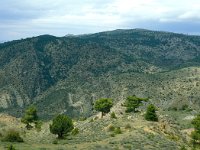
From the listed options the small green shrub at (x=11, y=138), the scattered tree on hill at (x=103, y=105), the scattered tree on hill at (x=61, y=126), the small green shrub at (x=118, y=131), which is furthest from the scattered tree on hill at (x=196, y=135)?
the small green shrub at (x=11, y=138)

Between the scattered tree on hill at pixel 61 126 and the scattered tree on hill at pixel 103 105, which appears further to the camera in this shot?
the scattered tree on hill at pixel 103 105

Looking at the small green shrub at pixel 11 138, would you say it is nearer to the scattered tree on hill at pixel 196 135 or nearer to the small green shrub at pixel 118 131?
the small green shrub at pixel 118 131

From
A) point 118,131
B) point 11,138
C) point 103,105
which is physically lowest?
point 103,105

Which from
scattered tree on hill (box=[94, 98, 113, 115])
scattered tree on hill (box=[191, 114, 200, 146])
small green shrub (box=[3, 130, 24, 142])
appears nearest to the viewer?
small green shrub (box=[3, 130, 24, 142])

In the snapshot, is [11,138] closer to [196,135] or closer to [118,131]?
[118,131]

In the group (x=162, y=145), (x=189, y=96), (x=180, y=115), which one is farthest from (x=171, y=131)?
(x=189, y=96)

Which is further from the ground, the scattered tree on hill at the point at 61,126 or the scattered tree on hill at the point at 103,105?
the scattered tree on hill at the point at 61,126

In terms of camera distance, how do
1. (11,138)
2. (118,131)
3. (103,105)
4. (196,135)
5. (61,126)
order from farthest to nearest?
(103,105) < (196,135) < (61,126) < (118,131) < (11,138)

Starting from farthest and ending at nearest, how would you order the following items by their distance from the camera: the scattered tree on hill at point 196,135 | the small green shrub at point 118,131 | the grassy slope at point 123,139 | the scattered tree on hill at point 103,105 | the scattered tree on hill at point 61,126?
the scattered tree on hill at point 103,105
the scattered tree on hill at point 196,135
the scattered tree on hill at point 61,126
the small green shrub at point 118,131
the grassy slope at point 123,139

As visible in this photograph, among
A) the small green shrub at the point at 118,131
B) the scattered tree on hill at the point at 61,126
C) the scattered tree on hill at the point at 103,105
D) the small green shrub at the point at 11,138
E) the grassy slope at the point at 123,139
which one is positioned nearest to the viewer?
the grassy slope at the point at 123,139

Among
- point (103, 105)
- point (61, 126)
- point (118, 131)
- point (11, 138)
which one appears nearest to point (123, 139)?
point (118, 131)

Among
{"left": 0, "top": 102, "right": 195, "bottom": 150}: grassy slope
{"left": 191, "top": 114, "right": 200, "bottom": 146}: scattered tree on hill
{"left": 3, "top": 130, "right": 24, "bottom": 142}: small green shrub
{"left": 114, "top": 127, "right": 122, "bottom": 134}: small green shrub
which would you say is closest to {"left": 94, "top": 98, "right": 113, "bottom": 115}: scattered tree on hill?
{"left": 0, "top": 102, "right": 195, "bottom": 150}: grassy slope

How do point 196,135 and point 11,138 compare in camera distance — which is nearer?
point 11,138

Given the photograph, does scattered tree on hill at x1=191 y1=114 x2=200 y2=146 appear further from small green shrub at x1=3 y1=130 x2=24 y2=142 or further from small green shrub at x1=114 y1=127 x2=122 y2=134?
small green shrub at x1=3 y1=130 x2=24 y2=142
